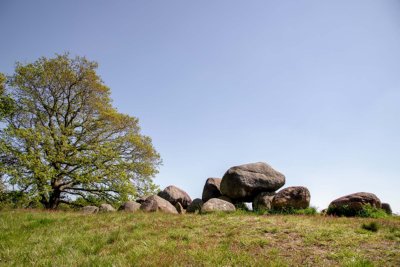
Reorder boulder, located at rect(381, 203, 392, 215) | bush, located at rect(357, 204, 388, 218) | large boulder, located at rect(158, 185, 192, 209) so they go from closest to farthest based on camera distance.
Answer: bush, located at rect(357, 204, 388, 218) < boulder, located at rect(381, 203, 392, 215) < large boulder, located at rect(158, 185, 192, 209)

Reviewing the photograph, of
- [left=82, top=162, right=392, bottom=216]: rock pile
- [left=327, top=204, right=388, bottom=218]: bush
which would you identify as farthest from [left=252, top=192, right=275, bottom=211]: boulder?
[left=327, top=204, right=388, bottom=218]: bush

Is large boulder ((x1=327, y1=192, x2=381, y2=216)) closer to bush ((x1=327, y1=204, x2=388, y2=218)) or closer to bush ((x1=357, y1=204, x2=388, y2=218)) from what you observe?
bush ((x1=327, y1=204, x2=388, y2=218))

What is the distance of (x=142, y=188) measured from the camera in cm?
2512

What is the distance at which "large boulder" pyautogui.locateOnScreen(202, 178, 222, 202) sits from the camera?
76.6 feet

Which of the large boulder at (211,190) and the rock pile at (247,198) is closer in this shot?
the rock pile at (247,198)

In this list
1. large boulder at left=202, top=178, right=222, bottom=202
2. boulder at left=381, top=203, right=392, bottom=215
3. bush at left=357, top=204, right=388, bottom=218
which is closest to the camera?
bush at left=357, top=204, right=388, bottom=218

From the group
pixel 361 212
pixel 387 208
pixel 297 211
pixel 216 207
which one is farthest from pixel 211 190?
pixel 387 208

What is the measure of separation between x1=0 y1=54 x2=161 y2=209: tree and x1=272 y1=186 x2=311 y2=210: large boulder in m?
11.9

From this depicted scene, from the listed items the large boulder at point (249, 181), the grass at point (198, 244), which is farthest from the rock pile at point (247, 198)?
the grass at point (198, 244)

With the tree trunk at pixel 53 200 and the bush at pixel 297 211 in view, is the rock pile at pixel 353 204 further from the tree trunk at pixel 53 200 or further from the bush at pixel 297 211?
the tree trunk at pixel 53 200

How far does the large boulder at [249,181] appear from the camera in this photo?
67.5ft

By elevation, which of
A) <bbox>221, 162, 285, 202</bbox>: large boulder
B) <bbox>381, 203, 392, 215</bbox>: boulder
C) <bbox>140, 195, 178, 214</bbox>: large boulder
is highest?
<bbox>221, 162, 285, 202</bbox>: large boulder

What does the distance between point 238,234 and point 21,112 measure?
22610 mm

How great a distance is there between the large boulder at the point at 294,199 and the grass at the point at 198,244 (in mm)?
5268
